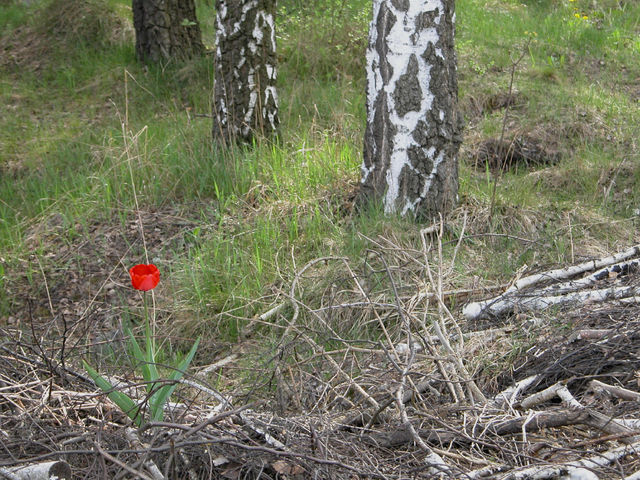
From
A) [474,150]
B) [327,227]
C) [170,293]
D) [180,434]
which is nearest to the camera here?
[180,434]

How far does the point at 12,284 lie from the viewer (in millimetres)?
4508

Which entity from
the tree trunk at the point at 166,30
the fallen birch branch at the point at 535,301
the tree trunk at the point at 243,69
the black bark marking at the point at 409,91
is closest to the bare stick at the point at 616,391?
the fallen birch branch at the point at 535,301

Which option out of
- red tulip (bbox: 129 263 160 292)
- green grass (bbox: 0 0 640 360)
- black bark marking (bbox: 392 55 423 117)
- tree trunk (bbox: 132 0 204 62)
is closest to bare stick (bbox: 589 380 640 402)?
green grass (bbox: 0 0 640 360)

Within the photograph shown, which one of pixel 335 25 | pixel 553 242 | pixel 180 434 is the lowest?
pixel 553 242

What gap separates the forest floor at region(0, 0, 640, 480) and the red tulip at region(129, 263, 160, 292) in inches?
14.8

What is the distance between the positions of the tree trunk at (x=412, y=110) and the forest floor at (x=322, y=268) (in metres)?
0.25

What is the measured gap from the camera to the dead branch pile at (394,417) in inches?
83.4

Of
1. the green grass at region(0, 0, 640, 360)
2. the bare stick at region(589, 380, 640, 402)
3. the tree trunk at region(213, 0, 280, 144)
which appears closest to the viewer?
the bare stick at region(589, 380, 640, 402)

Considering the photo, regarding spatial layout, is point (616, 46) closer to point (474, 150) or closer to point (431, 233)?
point (474, 150)

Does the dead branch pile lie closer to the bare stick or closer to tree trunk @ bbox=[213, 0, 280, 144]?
the bare stick

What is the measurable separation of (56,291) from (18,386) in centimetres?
212

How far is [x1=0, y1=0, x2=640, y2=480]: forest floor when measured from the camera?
2.30 meters

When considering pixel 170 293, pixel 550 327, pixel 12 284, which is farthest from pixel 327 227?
pixel 12 284

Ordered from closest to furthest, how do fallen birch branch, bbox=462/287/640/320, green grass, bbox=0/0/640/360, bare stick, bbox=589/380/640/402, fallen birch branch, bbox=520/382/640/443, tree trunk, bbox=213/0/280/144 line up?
fallen birch branch, bbox=520/382/640/443
bare stick, bbox=589/380/640/402
fallen birch branch, bbox=462/287/640/320
green grass, bbox=0/0/640/360
tree trunk, bbox=213/0/280/144
